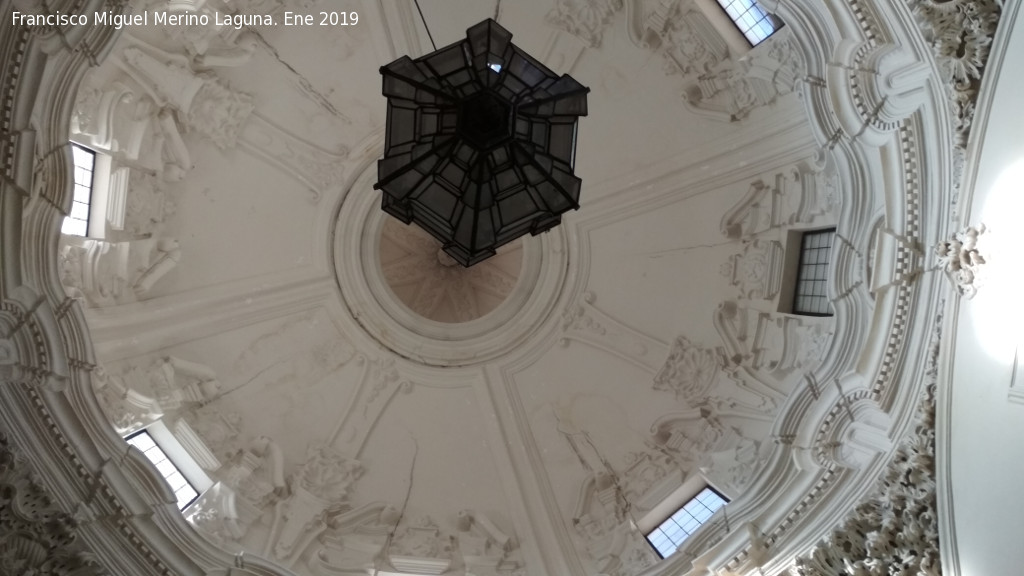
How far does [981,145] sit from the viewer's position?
791 centimetres

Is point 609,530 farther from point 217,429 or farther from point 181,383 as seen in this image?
point 181,383

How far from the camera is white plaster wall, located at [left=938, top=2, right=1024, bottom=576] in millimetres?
7340

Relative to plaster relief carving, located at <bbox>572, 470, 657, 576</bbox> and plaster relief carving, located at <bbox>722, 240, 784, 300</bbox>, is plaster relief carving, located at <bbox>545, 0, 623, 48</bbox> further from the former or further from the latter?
plaster relief carving, located at <bbox>572, 470, 657, 576</bbox>

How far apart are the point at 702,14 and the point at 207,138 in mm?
8576

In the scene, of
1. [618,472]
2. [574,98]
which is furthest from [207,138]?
[618,472]

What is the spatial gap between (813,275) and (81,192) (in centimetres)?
1099

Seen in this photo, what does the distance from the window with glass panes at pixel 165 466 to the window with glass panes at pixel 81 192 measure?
122 inches

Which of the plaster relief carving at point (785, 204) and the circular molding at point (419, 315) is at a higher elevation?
the plaster relief carving at point (785, 204)

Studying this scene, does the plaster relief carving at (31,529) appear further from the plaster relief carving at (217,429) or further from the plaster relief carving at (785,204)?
the plaster relief carving at (785,204)

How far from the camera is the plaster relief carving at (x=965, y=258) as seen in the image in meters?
7.92

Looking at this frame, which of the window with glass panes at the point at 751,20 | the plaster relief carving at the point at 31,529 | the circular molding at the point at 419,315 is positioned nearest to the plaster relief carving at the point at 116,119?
the circular molding at the point at 419,315

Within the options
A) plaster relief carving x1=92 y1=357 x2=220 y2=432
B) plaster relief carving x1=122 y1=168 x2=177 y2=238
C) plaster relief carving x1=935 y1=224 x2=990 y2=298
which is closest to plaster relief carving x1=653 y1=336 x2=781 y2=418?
plaster relief carving x1=935 y1=224 x2=990 y2=298

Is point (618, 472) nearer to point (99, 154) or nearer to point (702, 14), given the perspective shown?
point (702, 14)

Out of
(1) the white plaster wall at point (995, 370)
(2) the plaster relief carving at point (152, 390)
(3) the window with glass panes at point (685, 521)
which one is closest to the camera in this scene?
(1) the white plaster wall at point (995, 370)
